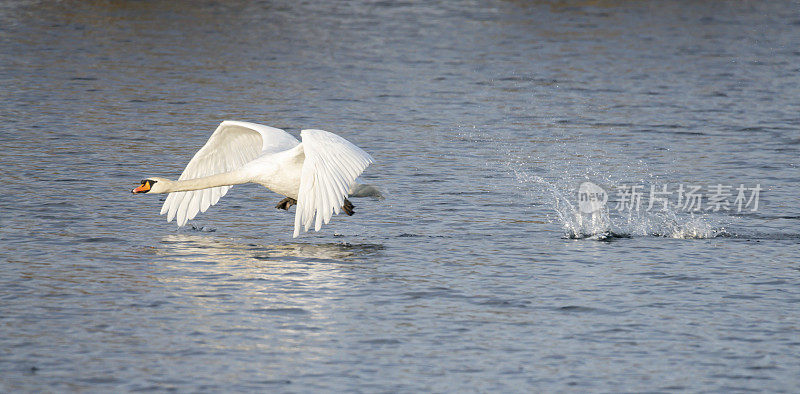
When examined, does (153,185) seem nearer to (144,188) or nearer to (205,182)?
(144,188)

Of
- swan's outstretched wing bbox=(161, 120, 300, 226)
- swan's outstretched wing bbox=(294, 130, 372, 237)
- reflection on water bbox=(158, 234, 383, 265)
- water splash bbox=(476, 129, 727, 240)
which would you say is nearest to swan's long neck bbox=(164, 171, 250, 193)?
reflection on water bbox=(158, 234, 383, 265)

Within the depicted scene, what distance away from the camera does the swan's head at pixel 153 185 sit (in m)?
12.8

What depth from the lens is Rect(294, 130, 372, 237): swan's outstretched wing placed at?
1190 centimetres

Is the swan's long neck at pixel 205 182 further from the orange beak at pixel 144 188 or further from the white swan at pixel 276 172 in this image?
the orange beak at pixel 144 188

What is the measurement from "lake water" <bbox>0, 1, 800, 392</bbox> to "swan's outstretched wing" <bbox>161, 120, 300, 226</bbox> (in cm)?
24

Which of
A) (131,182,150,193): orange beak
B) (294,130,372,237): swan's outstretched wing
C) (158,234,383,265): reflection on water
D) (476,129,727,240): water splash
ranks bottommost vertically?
(158,234,383,265): reflection on water

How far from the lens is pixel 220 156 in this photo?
14.0m

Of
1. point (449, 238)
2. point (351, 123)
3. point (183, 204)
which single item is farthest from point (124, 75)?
point (449, 238)

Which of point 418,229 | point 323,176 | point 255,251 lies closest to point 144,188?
point 255,251

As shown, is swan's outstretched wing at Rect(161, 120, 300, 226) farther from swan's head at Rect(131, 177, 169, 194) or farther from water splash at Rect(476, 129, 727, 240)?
water splash at Rect(476, 129, 727, 240)

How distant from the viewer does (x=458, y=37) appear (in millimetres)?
29875

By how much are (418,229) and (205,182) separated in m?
2.33

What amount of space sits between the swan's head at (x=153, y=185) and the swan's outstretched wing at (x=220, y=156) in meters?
0.72

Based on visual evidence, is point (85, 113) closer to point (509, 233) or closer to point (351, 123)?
point (351, 123)
